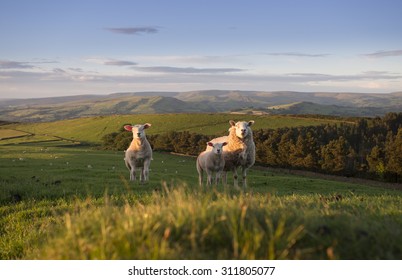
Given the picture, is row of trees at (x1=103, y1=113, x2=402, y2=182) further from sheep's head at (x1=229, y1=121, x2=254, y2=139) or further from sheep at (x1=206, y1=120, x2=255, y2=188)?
A: sheep's head at (x1=229, y1=121, x2=254, y2=139)

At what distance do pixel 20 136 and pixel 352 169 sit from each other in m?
83.6

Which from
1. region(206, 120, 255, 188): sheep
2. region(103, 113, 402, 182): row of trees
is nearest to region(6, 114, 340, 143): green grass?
region(103, 113, 402, 182): row of trees

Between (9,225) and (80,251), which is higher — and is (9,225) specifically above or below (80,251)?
below

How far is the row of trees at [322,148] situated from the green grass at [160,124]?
1159 cm

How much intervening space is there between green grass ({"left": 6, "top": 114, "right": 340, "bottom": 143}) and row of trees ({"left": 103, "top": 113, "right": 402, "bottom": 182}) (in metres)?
11.6

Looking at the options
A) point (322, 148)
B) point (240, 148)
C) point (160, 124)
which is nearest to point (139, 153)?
point (240, 148)

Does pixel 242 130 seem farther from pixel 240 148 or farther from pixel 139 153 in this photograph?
pixel 139 153

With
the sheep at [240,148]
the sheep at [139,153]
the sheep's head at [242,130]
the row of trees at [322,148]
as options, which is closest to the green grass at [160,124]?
the row of trees at [322,148]

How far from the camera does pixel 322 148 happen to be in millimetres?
71438

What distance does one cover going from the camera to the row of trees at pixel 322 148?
67.7 metres
